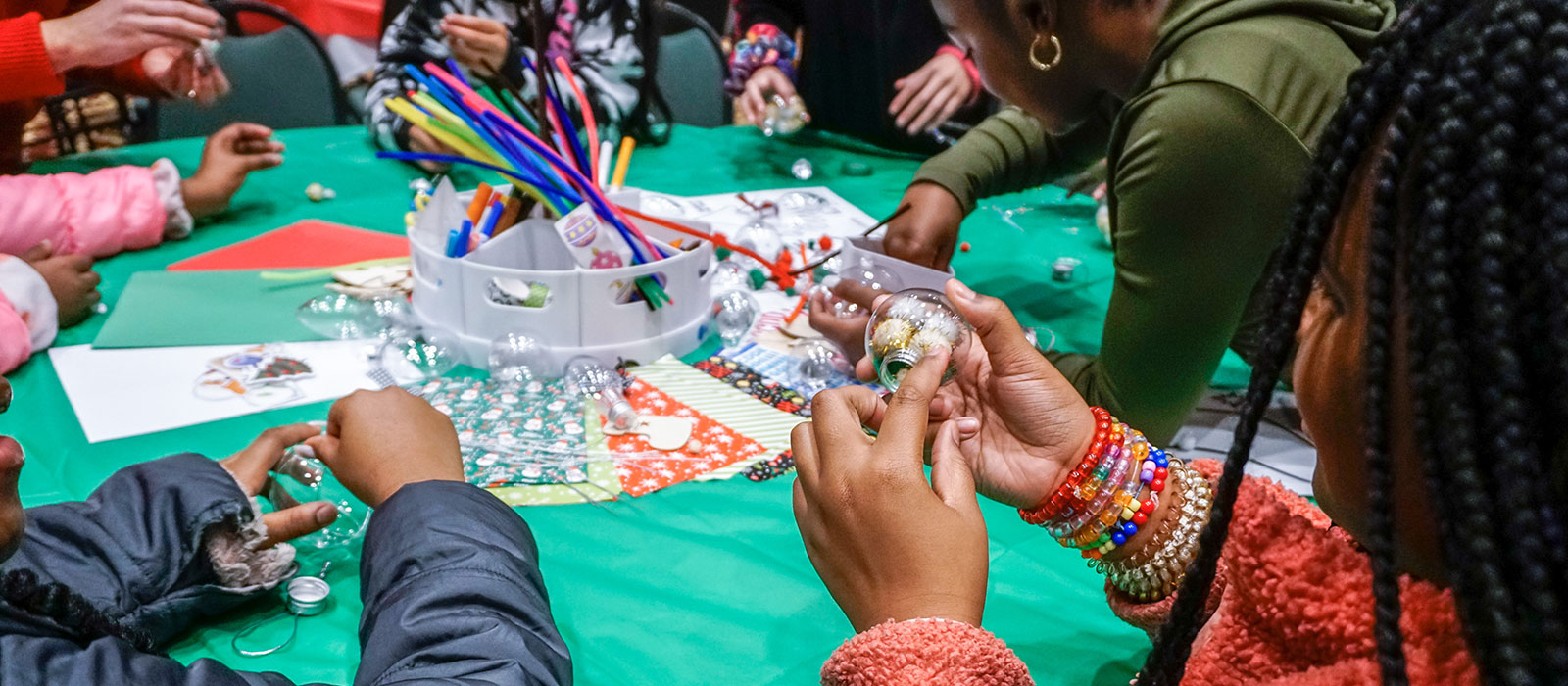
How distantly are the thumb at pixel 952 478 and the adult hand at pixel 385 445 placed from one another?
1.33 feet

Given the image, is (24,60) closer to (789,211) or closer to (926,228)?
(789,211)

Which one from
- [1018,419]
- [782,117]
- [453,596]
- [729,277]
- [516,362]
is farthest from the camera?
[782,117]

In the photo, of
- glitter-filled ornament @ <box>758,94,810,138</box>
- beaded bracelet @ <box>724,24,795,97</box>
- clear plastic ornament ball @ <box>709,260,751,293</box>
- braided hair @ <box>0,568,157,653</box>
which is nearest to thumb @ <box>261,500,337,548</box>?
braided hair @ <box>0,568,157,653</box>

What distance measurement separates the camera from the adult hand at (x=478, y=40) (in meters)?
1.82

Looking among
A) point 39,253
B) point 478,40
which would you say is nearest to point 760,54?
point 478,40

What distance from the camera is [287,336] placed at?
1.21 meters

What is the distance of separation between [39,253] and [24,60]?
1.08 ft

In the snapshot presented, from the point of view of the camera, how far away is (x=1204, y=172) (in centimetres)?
87

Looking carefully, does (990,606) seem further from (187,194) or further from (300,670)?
(187,194)

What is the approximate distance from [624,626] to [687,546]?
11 cm

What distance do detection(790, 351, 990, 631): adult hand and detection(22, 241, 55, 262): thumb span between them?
1082 mm

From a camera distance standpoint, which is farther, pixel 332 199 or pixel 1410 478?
pixel 332 199

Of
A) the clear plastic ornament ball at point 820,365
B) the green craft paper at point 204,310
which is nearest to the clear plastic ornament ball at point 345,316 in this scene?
the green craft paper at point 204,310

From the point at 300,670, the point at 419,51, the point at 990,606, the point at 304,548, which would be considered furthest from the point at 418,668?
the point at 419,51
